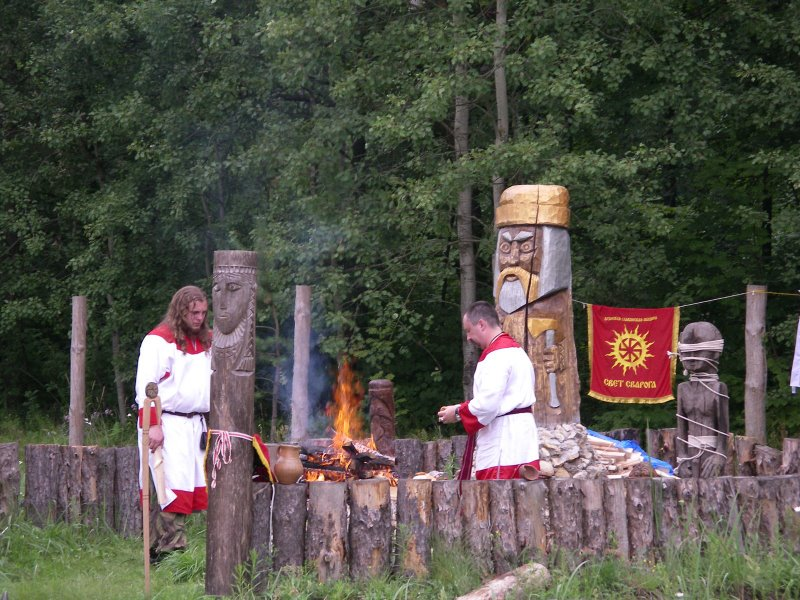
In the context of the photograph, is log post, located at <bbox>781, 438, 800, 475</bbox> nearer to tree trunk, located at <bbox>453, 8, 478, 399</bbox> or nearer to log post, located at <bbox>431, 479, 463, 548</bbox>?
log post, located at <bbox>431, 479, 463, 548</bbox>

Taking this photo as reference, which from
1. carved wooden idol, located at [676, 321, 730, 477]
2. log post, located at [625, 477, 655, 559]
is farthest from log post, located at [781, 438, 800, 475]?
log post, located at [625, 477, 655, 559]

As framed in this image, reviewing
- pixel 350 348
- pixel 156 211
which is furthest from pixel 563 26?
pixel 156 211

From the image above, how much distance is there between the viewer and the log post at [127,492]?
829 centimetres

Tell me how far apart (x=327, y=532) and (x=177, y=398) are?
175cm

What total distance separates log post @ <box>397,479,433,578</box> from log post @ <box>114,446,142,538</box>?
2771 mm

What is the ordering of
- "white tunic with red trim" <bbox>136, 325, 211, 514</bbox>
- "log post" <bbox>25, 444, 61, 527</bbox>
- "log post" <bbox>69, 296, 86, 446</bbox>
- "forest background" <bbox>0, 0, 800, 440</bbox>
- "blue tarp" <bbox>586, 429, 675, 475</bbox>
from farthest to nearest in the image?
1. "forest background" <bbox>0, 0, 800, 440</bbox>
2. "log post" <bbox>69, 296, 86, 446</bbox>
3. "blue tarp" <bbox>586, 429, 675, 475</bbox>
4. "log post" <bbox>25, 444, 61, 527</bbox>
5. "white tunic with red trim" <bbox>136, 325, 211, 514</bbox>

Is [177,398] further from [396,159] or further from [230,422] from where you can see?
[396,159]

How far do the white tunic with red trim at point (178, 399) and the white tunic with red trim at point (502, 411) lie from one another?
1972 mm

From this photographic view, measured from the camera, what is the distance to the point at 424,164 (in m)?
14.0

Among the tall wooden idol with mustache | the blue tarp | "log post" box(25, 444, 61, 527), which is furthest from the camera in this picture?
the blue tarp

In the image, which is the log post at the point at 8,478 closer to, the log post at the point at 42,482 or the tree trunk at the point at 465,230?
the log post at the point at 42,482

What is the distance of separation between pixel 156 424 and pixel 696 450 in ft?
13.9

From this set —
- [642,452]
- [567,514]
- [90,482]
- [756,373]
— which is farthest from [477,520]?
[756,373]

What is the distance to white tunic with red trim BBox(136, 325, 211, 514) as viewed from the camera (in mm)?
7371
